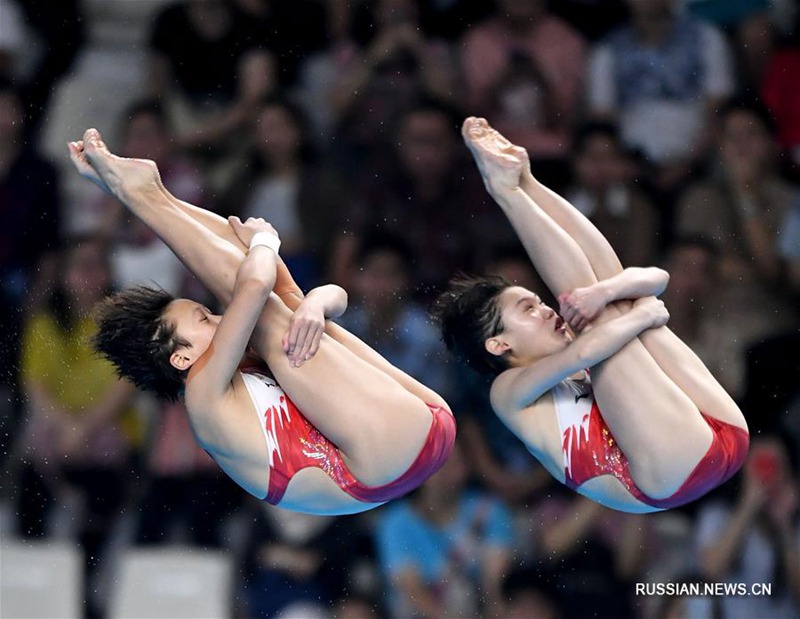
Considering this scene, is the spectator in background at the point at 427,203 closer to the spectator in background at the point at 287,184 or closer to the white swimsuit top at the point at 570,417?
the spectator in background at the point at 287,184

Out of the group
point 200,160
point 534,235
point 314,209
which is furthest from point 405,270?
point 534,235

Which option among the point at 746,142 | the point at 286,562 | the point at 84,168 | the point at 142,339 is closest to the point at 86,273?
the point at 286,562

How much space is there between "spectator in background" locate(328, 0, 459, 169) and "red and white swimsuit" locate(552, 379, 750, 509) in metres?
2.08

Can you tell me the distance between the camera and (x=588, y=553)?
4332 mm

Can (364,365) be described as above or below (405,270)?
above

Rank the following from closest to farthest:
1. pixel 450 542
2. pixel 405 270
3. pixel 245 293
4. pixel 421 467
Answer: pixel 245 293
pixel 421 467
pixel 450 542
pixel 405 270

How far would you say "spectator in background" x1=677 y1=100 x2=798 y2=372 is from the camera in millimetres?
4688

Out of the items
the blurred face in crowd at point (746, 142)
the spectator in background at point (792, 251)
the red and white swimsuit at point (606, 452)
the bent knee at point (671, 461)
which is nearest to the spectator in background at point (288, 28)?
the blurred face in crowd at point (746, 142)

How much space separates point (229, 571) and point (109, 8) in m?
2.38

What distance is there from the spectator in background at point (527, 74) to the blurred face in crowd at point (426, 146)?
0.59ft

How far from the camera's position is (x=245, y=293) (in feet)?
8.97

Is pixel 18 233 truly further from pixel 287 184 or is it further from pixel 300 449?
pixel 300 449

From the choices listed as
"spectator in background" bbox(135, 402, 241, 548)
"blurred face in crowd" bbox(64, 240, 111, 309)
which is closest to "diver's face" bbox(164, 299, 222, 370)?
"spectator in background" bbox(135, 402, 241, 548)

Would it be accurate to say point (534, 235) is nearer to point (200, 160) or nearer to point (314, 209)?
point (314, 209)
